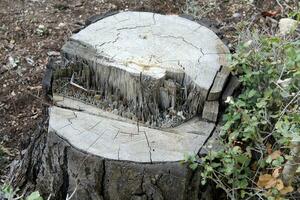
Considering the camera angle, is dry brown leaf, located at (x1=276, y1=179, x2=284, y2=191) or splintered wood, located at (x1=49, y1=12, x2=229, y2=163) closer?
dry brown leaf, located at (x1=276, y1=179, x2=284, y2=191)

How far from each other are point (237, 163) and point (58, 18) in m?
2.35

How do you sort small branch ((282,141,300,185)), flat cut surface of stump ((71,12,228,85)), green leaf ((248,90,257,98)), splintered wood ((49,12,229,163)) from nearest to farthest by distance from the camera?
small branch ((282,141,300,185)) → splintered wood ((49,12,229,163)) → green leaf ((248,90,257,98)) → flat cut surface of stump ((71,12,228,85))

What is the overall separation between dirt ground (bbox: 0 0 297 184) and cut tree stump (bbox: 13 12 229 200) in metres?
0.67

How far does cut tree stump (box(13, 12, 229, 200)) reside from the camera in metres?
2.21

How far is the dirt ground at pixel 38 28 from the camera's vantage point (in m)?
3.32

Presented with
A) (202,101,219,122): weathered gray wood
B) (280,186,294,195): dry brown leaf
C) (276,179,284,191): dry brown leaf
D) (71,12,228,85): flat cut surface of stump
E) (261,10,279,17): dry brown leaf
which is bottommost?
(261,10,279,17): dry brown leaf

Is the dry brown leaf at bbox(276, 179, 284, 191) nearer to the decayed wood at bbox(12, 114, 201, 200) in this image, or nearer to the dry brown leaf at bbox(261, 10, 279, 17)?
the decayed wood at bbox(12, 114, 201, 200)

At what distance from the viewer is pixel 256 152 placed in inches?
97.7

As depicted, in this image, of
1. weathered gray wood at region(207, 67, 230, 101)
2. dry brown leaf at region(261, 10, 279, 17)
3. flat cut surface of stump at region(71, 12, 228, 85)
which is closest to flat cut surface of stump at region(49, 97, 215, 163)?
weathered gray wood at region(207, 67, 230, 101)

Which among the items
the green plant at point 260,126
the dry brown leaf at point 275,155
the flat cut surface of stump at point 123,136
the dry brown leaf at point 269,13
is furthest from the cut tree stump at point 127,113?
the dry brown leaf at point 269,13

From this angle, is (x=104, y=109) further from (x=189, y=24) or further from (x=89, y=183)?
Answer: (x=189, y=24)

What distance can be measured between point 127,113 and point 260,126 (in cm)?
66

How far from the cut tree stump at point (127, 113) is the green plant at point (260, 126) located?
12cm

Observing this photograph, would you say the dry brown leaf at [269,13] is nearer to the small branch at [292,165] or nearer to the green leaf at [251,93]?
the green leaf at [251,93]
